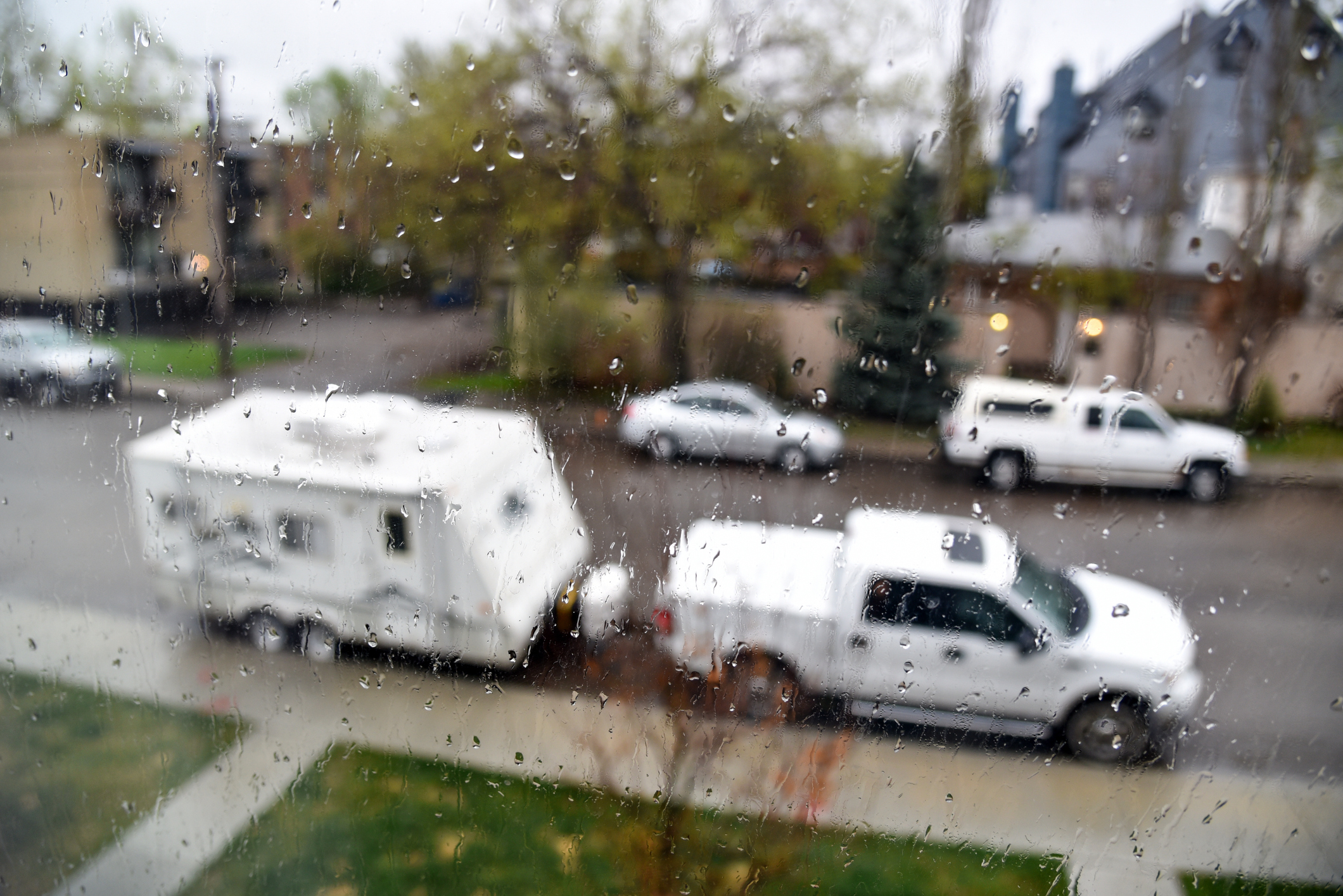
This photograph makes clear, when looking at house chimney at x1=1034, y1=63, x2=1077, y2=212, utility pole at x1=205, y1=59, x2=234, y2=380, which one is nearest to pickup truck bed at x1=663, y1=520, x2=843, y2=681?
house chimney at x1=1034, y1=63, x2=1077, y2=212

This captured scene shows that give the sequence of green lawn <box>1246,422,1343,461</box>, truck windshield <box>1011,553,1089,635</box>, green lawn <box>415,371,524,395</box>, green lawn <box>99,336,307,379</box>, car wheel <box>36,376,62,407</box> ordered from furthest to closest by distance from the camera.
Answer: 1. car wheel <box>36,376,62,407</box>
2. green lawn <box>99,336,307,379</box>
3. green lawn <box>415,371,524,395</box>
4. truck windshield <box>1011,553,1089,635</box>
5. green lawn <box>1246,422,1343,461</box>

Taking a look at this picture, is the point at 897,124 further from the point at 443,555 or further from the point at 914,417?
the point at 443,555

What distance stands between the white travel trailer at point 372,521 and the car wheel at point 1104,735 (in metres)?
0.69

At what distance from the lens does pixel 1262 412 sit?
0.97 meters

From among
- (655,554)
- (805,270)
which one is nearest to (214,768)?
(655,554)

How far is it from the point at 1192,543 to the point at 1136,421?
0.18 m

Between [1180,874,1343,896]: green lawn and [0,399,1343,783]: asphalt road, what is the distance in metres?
0.18

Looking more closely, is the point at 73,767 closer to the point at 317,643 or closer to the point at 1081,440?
the point at 317,643

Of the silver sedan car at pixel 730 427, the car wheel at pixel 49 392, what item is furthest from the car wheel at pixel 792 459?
the car wheel at pixel 49 392

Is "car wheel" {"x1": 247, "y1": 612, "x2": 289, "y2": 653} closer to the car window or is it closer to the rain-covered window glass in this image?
the rain-covered window glass

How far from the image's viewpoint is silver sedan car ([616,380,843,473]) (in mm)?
1110

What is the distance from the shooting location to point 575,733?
131 centimetres

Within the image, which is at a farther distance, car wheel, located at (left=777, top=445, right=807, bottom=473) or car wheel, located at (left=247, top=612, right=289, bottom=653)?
car wheel, located at (left=247, top=612, right=289, bottom=653)

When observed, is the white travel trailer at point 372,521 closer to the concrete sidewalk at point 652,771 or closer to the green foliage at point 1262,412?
the concrete sidewalk at point 652,771
